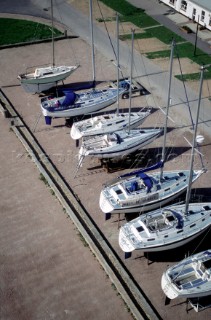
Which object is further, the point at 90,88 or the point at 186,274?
the point at 90,88

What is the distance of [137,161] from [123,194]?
20.2 feet

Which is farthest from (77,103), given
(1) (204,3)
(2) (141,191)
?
(1) (204,3)

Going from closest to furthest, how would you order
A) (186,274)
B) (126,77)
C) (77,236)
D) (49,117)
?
(186,274) → (77,236) → (49,117) → (126,77)

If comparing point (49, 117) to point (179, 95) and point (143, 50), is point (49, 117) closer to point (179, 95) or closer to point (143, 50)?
point (179, 95)

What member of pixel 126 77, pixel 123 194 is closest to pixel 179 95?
pixel 126 77

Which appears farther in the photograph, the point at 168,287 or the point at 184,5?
the point at 184,5

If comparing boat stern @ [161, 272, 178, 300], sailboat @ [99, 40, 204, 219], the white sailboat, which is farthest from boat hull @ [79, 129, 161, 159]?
boat stern @ [161, 272, 178, 300]

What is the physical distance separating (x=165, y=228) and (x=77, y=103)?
48.6ft

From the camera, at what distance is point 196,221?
2655 cm

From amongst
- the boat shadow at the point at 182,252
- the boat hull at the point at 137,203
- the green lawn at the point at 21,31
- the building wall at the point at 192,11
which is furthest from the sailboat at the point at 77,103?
the building wall at the point at 192,11

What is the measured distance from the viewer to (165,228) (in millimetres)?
25969

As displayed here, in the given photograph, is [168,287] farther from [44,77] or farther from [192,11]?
[192,11]

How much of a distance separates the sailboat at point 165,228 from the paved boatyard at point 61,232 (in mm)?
1386

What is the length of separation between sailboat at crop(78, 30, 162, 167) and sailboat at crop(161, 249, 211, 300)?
10177mm
